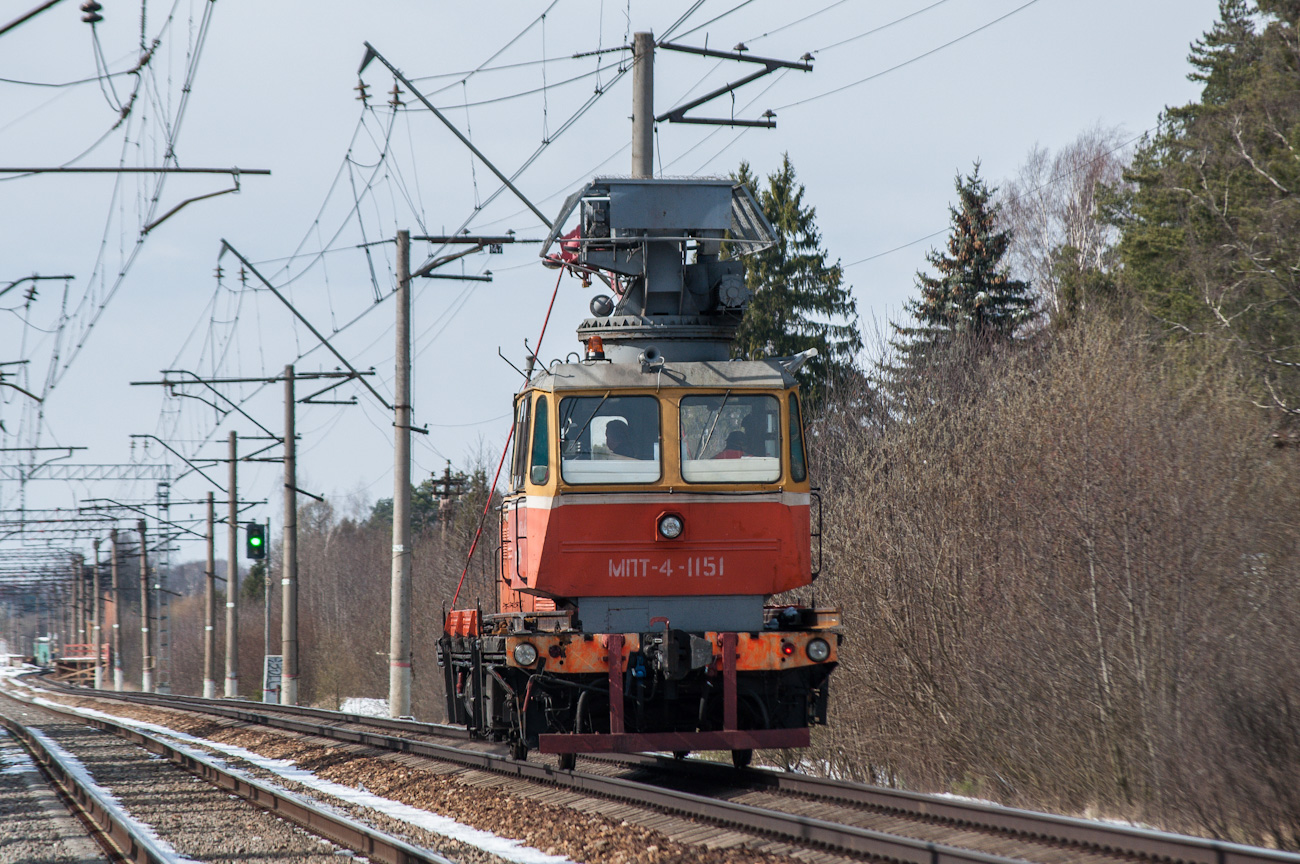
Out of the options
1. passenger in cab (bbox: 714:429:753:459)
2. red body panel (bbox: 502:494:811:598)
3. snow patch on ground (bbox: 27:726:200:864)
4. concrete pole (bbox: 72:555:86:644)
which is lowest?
concrete pole (bbox: 72:555:86:644)

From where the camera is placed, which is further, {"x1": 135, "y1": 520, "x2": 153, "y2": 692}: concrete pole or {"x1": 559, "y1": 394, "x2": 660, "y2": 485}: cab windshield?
{"x1": 135, "y1": 520, "x2": 153, "y2": 692}: concrete pole

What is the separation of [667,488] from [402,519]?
37.5ft

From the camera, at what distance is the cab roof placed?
1029 centimetres

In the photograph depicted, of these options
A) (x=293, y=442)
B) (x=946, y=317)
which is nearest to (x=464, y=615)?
(x=293, y=442)

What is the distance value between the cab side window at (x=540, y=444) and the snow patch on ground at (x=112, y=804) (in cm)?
378

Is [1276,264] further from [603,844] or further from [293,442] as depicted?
[293,442]

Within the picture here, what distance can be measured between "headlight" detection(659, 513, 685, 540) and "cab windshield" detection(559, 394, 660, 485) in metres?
0.36

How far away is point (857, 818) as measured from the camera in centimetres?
859

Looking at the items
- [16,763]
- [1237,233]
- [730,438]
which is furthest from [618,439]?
[1237,233]

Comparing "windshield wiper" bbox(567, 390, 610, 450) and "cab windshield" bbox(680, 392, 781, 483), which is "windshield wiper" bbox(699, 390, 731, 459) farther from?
"windshield wiper" bbox(567, 390, 610, 450)

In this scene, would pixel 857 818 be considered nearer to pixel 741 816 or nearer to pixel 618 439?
pixel 741 816

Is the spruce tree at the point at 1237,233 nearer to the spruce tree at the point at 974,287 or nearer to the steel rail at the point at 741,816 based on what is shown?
the spruce tree at the point at 974,287

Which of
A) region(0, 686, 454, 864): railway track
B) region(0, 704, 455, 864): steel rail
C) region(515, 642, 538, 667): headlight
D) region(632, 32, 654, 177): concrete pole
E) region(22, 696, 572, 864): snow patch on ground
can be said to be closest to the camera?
region(0, 704, 455, 864): steel rail

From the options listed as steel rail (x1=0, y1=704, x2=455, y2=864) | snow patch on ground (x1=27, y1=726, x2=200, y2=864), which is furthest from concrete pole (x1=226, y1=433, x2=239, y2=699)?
steel rail (x1=0, y1=704, x2=455, y2=864)
